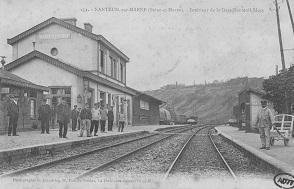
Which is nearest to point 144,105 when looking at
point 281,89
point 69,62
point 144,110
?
point 144,110

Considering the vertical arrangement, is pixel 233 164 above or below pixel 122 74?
below

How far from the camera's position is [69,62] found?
90.5ft

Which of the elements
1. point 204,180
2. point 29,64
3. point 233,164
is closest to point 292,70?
point 233,164

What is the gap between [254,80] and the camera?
409 feet

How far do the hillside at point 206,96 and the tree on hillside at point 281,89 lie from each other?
81014 millimetres

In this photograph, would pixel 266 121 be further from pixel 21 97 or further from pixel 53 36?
pixel 53 36

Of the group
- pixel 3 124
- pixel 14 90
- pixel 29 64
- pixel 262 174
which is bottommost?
pixel 262 174

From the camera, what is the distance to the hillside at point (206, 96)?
4213 inches

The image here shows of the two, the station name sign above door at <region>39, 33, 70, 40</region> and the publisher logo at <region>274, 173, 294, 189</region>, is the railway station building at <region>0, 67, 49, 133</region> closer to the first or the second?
the station name sign above door at <region>39, 33, 70, 40</region>

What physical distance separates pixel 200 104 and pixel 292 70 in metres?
99.3

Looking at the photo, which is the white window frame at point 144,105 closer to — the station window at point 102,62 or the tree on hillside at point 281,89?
the station window at point 102,62

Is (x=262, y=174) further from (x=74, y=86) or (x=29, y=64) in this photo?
(x=29, y=64)

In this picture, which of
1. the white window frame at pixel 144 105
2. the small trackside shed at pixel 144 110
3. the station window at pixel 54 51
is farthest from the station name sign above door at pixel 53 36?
the white window frame at pixel 144 105

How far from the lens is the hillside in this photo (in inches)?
4213
